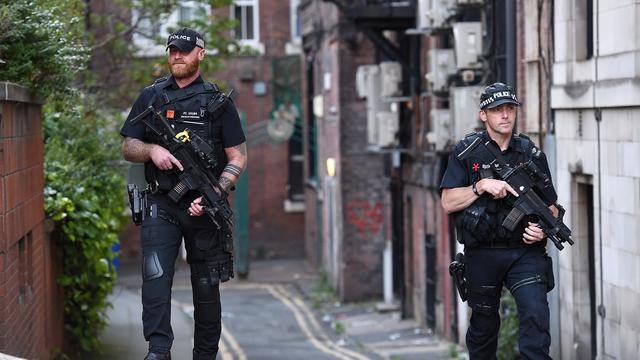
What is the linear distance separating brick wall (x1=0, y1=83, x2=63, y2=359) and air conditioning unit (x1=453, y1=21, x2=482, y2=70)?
6968mm

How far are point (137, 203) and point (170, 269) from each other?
498mm

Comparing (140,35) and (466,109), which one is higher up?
(140,35)

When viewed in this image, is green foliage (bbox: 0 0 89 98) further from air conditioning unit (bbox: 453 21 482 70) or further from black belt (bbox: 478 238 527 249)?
air conditioning unit (bbox: 453 21 482 70)

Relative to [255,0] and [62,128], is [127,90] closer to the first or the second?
[62,128]

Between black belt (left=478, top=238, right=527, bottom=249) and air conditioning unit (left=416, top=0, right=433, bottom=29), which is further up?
air conditioning unit (left=416, top=0, right=433, bottom=29)

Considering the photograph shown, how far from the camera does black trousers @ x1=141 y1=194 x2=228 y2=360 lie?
8.70 m

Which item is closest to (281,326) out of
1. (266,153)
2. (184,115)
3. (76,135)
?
(76,135)

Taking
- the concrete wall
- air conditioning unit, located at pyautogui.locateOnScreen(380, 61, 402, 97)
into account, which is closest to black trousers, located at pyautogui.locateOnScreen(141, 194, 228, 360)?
the concrete wall

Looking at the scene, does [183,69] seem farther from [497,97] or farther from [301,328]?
[301,328]

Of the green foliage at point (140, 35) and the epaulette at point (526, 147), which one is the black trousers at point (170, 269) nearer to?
the epaulette at point (526, 147)

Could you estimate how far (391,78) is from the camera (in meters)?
22.7

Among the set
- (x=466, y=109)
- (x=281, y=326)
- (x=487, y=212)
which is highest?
(x=466, y=109)

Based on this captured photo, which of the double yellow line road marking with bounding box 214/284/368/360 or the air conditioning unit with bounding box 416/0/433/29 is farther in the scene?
the double yellow line road marking with bounding box 214/284/368/360

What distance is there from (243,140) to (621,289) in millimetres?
5237
